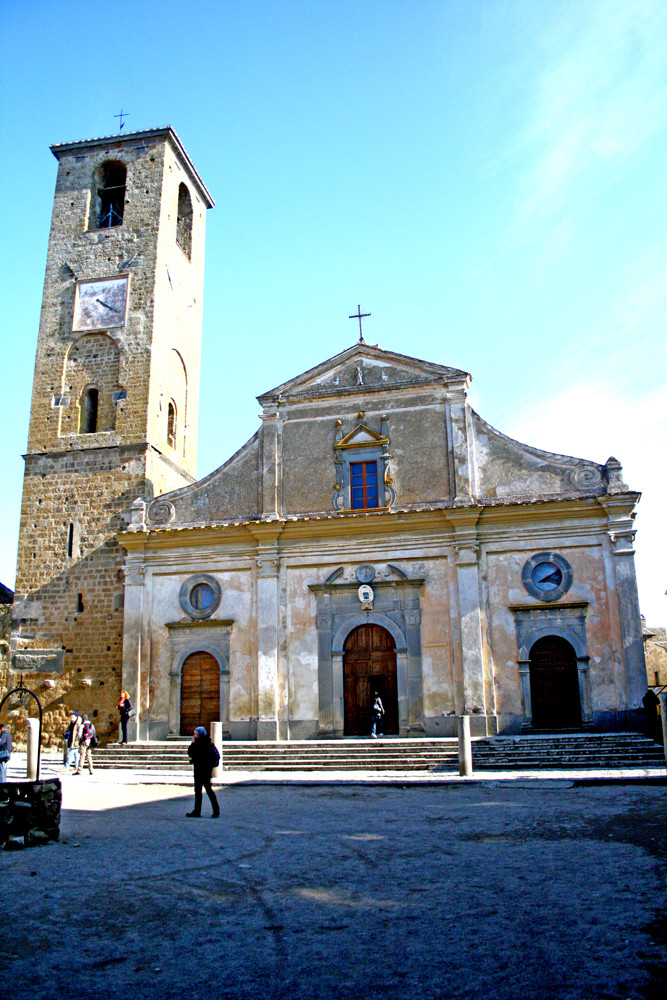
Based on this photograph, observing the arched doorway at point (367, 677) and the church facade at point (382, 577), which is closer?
the church facade at point (382, 577)

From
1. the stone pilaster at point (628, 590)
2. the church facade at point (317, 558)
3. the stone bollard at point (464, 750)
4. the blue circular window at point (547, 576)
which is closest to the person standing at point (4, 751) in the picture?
the church facade at point (317, 558)

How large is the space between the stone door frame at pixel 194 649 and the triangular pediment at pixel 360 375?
6158mm

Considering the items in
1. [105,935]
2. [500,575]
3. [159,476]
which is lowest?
[105,935]

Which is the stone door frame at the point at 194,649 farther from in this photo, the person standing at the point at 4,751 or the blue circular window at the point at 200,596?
the person standing at the point at 4,751

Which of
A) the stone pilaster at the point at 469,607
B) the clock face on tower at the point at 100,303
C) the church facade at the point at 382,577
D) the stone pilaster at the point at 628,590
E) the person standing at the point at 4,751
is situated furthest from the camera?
the clock face on tower at the point at 100,303

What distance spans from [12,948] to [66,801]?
8019 mm

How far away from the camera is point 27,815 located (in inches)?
345

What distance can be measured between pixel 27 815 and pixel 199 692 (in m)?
11.8

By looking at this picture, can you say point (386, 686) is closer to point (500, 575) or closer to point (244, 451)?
point (500, 575)

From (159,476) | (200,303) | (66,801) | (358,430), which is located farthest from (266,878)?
(200,303)

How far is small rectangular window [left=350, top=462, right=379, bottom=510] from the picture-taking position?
20594 millimetres

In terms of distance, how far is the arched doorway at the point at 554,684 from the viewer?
18.4 metres

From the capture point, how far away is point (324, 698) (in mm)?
19641

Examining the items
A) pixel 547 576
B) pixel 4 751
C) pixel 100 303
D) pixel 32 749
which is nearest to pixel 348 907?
pixel 4 751
